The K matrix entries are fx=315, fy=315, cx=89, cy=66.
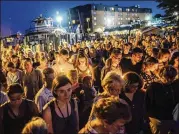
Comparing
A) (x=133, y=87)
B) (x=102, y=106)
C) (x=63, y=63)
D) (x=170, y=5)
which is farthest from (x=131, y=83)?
(x=170, y=5)

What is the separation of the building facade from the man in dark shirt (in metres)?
90.6

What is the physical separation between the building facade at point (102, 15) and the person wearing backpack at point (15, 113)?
9446 centimetres

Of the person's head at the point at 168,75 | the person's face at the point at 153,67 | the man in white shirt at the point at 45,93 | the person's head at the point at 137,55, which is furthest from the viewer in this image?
the person's head at the point at 137,55

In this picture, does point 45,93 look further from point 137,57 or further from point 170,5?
point 170,5

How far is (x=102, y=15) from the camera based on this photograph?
12319 centimetres

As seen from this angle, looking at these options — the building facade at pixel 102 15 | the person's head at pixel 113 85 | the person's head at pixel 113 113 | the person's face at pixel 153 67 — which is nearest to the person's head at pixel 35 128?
the person's head at pixel 113 113

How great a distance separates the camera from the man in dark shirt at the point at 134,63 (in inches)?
322

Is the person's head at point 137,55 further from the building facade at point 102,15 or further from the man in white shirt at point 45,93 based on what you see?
the building facade at point 102,15

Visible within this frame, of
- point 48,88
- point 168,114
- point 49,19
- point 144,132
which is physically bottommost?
point 144,132

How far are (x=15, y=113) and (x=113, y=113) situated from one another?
6.62 ft

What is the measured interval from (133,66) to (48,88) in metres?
3.24

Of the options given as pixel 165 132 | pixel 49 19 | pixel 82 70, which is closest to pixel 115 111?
pixel 165 132

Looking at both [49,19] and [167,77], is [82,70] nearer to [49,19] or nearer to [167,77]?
[167,77]

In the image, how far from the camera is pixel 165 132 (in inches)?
189
